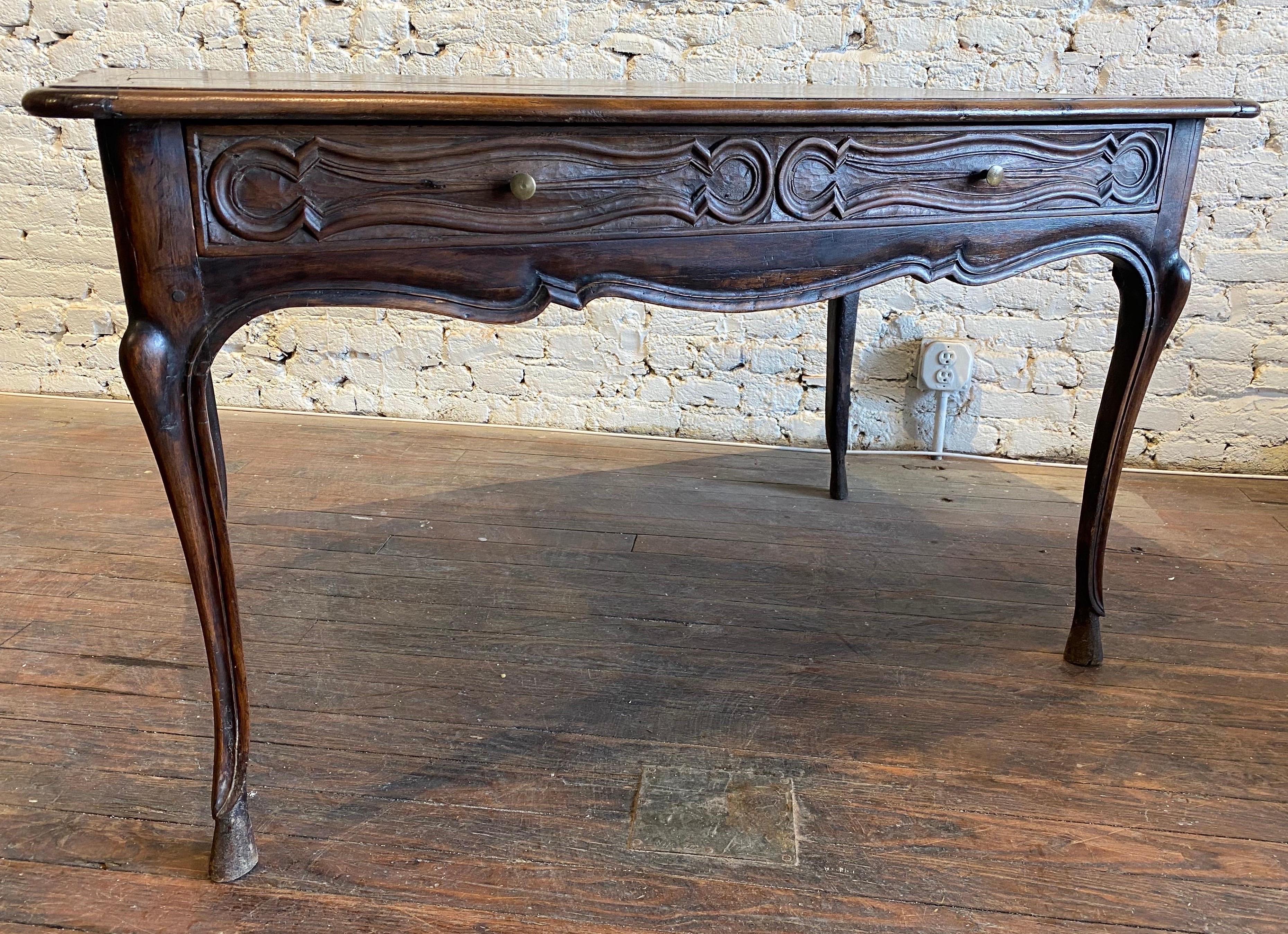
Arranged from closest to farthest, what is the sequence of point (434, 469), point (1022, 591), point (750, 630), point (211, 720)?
point (211, 720) < point (750, 630) < point (1022, 591) < point (434, 469)

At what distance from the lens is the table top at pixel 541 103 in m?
0.98

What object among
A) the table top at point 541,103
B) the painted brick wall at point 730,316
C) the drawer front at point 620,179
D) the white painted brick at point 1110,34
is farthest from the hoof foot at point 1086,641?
the white painted brick at point 1110,34

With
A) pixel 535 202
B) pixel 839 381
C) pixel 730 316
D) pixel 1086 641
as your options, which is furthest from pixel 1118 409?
pixel 730 316

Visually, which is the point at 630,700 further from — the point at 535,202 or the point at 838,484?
the point at 838,484

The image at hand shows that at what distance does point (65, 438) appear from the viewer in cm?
257

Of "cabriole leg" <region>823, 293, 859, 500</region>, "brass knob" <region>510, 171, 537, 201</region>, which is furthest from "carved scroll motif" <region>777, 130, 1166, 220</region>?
"cabriole leg" <region>823, 293, 859, 500</region>

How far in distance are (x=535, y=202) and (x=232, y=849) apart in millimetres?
836

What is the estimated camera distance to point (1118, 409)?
1544 mm

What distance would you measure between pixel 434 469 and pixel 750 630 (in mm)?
1012

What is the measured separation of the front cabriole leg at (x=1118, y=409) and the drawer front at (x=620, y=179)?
5.4 inches

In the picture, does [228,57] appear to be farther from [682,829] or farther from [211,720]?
[682,829]

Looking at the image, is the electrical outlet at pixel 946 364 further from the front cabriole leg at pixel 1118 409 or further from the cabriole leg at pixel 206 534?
the cabriole leg at pixel 206 534

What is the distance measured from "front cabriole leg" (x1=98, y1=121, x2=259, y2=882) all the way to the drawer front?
0.12ft

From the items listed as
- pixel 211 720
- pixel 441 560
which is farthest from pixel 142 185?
pixel 441 560
